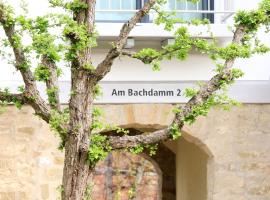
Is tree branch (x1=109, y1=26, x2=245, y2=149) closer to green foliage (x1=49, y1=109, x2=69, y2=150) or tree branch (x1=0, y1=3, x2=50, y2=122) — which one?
green foliage (x1=49, y1=109, x2=69, y2=150)

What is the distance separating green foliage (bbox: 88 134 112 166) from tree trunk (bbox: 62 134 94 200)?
5 cm

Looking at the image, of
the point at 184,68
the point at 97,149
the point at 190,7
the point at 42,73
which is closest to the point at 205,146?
the point at 184,68

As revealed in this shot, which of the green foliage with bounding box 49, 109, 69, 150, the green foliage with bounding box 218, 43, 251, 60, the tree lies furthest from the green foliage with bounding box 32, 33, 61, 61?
the green foliage with bounding box 218, 43, 251, 60

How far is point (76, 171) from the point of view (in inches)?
288

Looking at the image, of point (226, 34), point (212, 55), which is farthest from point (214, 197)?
point (212, 55)

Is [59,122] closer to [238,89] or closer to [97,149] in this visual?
[97,149]

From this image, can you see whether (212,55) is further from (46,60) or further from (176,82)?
(176,82)

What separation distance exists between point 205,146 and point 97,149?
3887 millimetres

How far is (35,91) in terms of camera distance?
294 inches

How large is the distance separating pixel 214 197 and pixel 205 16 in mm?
2175

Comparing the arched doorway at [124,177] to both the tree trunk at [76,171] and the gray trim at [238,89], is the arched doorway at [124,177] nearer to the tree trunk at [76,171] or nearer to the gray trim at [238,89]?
the gray trim at [238,89]

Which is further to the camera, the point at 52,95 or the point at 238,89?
the point at 238,89

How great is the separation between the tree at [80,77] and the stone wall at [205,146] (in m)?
2.93

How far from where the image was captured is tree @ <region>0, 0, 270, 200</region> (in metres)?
7.30
